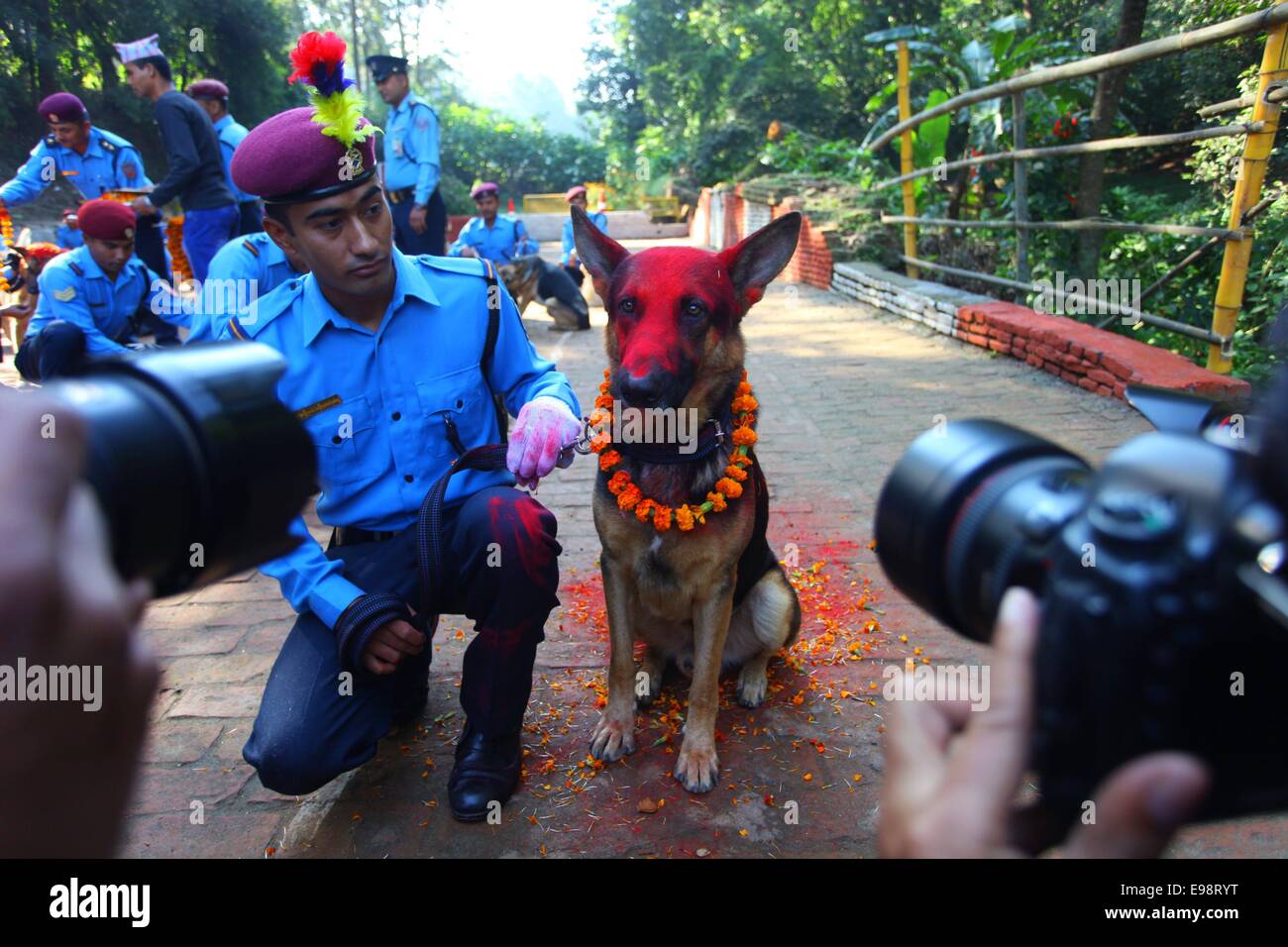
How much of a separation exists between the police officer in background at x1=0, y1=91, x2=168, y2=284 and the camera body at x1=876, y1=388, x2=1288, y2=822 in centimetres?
848

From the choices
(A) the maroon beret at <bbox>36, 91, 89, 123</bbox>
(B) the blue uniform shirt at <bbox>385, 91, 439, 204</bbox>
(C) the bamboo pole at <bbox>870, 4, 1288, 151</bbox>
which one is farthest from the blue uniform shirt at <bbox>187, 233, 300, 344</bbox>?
(C) the bamboo pole at <bbox>870, 4, 1288, 151</bbox>

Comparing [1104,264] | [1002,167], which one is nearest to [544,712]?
[1104,264]

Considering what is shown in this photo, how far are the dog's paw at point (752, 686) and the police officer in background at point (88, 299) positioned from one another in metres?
4.78

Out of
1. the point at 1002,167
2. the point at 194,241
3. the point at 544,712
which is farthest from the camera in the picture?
the point at 1002,167

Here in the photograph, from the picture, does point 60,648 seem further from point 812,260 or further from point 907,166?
point 812,260

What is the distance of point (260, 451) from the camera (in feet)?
3.14

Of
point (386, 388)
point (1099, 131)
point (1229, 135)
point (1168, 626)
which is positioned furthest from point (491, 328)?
point (1099, 131)

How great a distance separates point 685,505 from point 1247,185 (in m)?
4.94

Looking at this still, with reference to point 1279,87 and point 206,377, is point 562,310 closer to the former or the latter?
point 1279,87

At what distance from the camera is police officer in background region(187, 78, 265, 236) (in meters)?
7.03

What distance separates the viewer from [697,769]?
2.63 meters

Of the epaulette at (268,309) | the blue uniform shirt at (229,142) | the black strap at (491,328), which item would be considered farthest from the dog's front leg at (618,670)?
the blue uniform shirt at (229,142)

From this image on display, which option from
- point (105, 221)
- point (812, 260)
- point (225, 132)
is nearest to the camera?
point (105, 221)

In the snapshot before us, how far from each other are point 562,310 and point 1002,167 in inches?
253
